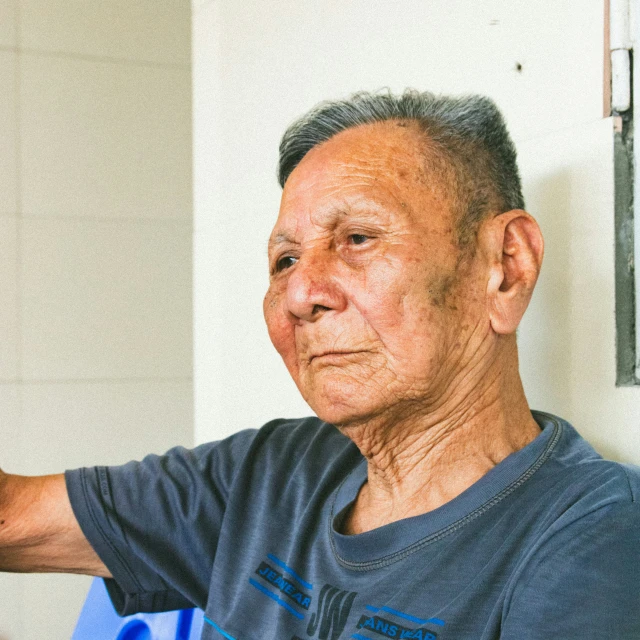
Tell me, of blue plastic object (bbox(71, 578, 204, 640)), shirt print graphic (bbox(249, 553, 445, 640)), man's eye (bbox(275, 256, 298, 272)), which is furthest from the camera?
blue plastic object (bbox(71, 578, 204, 640))

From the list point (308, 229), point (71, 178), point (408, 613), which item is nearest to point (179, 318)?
point (71, 178)

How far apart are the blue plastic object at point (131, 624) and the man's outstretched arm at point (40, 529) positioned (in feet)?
0.86

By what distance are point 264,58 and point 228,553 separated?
1.20 metres

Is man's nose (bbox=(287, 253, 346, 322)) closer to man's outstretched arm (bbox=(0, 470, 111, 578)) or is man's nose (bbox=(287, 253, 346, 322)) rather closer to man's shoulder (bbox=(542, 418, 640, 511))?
man's shoulder (bbox=(542, 418, 640, 511))

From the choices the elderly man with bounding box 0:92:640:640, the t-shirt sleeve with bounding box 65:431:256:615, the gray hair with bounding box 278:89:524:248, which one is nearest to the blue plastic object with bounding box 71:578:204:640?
the t-shirt sleeve with bounding box 65:431:256:615

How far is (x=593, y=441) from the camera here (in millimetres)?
1027

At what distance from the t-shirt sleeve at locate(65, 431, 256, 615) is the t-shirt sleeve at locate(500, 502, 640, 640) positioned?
1.81 ft

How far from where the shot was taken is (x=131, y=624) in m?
1.49

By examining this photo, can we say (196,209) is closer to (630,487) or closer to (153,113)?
(153,113)

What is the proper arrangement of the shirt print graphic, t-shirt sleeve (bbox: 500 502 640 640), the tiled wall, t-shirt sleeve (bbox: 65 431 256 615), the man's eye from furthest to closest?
the tiled wall → t-shirt sleeve (bbox: 65 431 256 615) → the man's eye → the shirt print graphic → t-shirt sleeve (bbox: 500 502 640 640)

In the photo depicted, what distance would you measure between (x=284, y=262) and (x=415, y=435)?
0.97 feet

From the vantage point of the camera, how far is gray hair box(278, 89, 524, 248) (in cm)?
93

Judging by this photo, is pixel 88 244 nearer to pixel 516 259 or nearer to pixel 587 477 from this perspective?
pixel 516 259

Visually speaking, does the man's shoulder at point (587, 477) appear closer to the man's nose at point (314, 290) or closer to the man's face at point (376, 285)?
the man's face at point (376, 285)
